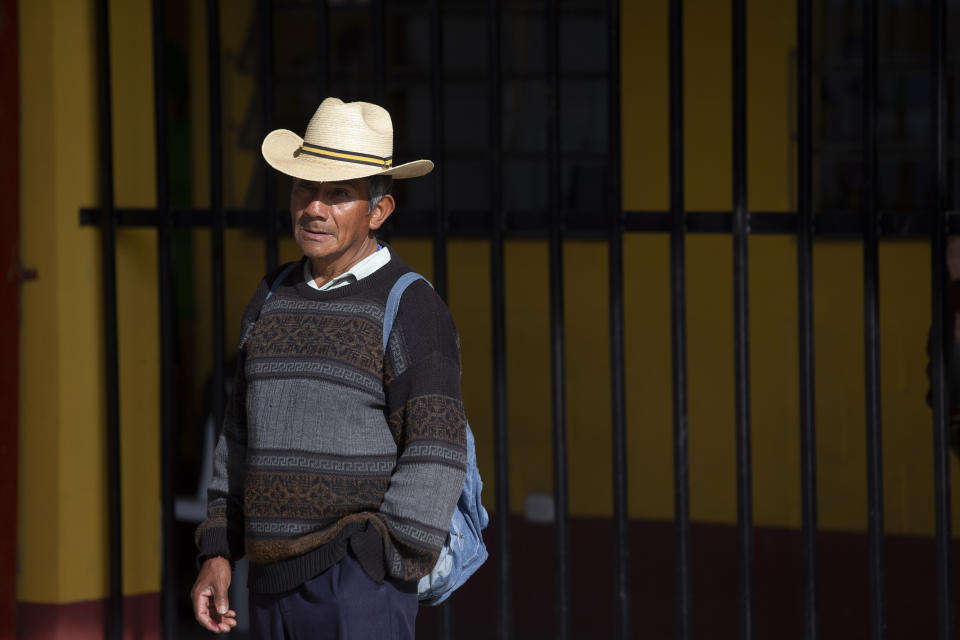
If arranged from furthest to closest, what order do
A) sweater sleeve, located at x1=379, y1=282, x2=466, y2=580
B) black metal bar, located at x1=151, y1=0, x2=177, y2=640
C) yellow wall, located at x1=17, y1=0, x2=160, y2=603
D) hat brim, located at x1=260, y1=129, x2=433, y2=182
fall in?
yellow wall, located at x1=17, y1=0, x2=160, y2=603, black metal bar, located at x1=151, y1=0, x2=177, y2=640, hat brim, located at x1=260, y1=129, x2=433, y2=182, sweater sleeve, located at x1=379, y1=282, x2=466, y2=580

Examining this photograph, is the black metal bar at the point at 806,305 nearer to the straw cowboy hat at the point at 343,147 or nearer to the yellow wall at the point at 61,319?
the straw cowboy hat at the point at 343,147

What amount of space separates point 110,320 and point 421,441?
5.84ft

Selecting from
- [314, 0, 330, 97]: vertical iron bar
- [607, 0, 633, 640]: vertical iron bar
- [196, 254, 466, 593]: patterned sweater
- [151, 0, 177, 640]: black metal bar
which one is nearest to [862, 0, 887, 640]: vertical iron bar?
[607, 0, 633, 640]: vertical iron bar

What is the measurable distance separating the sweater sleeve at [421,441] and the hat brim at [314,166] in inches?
10.8

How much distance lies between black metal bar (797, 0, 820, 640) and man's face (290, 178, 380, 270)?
127 centimetres

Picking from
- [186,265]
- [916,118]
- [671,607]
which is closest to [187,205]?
[186,265]

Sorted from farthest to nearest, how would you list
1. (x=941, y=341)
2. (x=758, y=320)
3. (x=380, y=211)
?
(x=758, y=320)
(x=941, y=341)
(x=380, y=211)

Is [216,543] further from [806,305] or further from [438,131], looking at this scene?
[806,305]

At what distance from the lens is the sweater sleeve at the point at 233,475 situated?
8.28 feet

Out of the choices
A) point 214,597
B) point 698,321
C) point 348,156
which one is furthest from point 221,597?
point 698,321

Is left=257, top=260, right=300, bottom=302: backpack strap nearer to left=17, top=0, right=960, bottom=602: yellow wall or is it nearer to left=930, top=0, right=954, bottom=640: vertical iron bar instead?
left=930, top=0, right=954, bottom=640: vertical iron bar

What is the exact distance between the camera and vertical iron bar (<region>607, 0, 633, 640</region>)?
3.30 m

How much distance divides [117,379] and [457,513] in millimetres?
1674

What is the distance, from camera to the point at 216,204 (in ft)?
11.6
